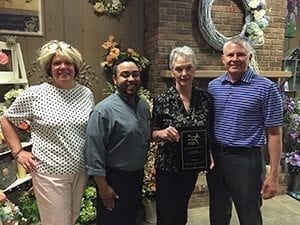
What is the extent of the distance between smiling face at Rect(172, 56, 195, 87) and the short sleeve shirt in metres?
0.56

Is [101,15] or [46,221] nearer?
[46,221]

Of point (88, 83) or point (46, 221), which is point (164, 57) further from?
point (46, 221)

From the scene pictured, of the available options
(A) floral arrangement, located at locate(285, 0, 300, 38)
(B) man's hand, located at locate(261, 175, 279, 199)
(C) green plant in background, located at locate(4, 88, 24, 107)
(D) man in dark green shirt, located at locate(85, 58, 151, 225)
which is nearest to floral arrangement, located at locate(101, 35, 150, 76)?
(C) green plant in background, located at locate(4, 88, 24, 107)

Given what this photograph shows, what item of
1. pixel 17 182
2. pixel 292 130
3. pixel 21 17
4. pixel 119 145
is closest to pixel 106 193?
pixel 119 145

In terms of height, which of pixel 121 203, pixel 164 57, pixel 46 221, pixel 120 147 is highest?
pixel 164 57

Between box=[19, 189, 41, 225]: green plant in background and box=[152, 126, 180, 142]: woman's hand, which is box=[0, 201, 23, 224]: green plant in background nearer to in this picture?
box=[19, 189, 41, 225]: green plant in background

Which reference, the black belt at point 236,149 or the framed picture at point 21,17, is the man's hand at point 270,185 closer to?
the black belt at point 236,149

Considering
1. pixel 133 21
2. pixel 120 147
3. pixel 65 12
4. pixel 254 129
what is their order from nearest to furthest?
pixel 120 147
pixel 254 129
pixel 65 12
pixel 133 21

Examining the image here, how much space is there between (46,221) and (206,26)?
2.14 metres

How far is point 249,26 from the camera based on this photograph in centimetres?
294

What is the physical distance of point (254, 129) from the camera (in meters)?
1.65

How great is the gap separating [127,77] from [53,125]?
435 millimetres

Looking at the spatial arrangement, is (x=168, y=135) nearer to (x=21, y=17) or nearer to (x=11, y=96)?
(x=11, y=96)

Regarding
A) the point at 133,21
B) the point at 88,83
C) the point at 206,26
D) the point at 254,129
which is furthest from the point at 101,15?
the point at 254,129
